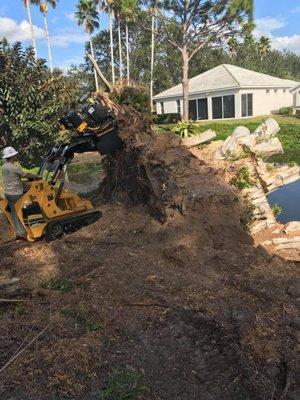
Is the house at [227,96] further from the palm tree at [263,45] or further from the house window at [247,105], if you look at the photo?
the palm tree at [263,45]

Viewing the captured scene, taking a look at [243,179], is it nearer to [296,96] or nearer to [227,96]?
[227,96]

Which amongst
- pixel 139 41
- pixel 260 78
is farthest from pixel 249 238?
pixel 139 41

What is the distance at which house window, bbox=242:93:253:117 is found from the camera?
40125 millimetres

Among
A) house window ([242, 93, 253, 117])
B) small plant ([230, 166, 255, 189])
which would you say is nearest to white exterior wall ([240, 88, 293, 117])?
house window ([242, 93, 253, 117])

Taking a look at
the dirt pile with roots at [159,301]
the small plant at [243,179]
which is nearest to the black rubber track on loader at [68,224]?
the dirt pile with roots at [159,301]

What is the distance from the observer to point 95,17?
169 feet

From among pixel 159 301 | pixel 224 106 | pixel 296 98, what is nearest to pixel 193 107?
pixel 224 106

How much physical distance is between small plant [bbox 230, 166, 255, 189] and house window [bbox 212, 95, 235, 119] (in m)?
32.0

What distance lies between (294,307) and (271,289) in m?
0.43

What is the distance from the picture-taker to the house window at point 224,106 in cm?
3997

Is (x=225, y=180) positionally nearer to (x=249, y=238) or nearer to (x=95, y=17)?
(x=249, y=238)

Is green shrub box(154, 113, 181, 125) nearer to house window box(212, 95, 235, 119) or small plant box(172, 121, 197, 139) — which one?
house window box(212, 95, 235, 119)

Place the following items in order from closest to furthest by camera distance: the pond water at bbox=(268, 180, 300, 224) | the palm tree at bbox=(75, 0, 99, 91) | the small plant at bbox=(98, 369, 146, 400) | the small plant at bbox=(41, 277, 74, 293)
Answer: the small plant at bbox=(98, 369, 146, 400), the small plant at bbox=(41, 277, 74, 293), the pond water at bbox=(268, 180, 300, 224), the palm tree at bbox=(75, 0, 99, 91)

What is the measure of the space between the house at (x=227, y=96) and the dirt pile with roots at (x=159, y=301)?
1262 inches
